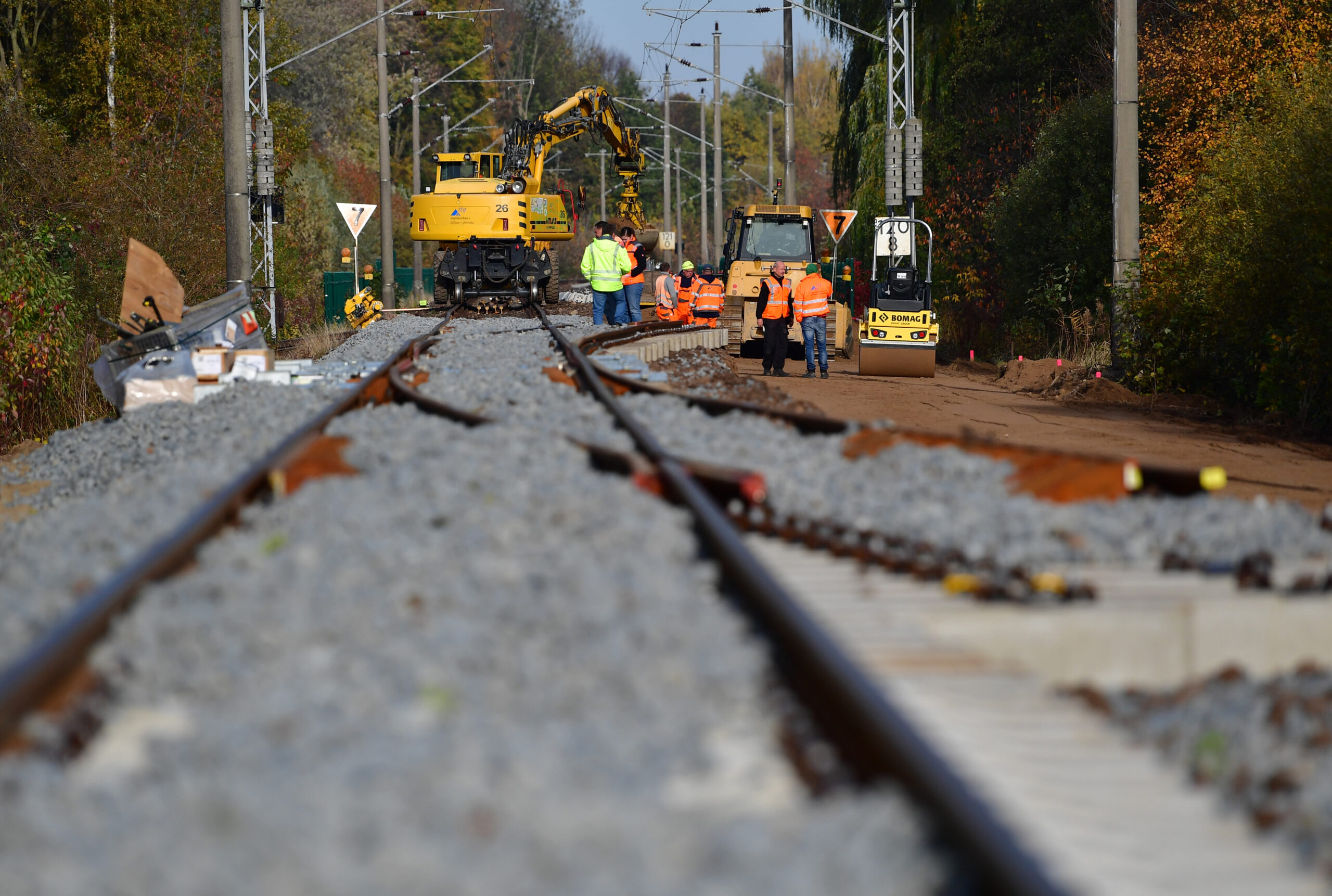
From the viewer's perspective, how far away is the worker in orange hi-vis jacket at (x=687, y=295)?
1029 inches

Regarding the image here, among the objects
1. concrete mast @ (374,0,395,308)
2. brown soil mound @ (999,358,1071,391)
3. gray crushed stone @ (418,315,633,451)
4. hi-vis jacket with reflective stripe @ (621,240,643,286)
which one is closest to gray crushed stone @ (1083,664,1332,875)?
gray crushed stone @ (418,315,633,451)

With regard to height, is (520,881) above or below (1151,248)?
below

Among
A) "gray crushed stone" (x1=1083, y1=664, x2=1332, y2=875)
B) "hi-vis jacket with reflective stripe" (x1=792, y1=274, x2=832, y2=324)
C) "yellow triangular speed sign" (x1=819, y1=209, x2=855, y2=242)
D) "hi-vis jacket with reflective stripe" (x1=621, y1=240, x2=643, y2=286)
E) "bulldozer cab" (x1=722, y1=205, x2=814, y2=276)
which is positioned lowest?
"gray crushed stone" (x1=1083, y1=664, x2=1332, y2=875)

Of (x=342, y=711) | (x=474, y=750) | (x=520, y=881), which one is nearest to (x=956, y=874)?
(x=520, y=881)

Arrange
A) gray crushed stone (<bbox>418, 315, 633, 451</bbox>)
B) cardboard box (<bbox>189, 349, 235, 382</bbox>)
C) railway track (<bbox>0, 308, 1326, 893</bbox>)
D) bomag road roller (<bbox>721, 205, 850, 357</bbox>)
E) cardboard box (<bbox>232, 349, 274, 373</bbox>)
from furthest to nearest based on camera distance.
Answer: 1. bomag road roller (<bbox>721, 205, 850, 357</bbox>)
2. cardboard box (<bbox>232, 349, 274, 373</bbox>)
3. cardboard box (<bbox>189, 349, 235, 382</bbox>)
4. gray crushed stone (<bbox>418, 315, 633, 451</bbox>)
5. railway track (<bbox>0, 308, 1326, 893</bbox>)

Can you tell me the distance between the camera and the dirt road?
12172mm

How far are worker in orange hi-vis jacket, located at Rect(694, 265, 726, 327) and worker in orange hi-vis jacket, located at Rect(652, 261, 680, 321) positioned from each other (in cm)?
112

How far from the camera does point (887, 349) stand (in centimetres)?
2294

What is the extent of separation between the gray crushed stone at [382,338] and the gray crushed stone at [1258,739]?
12.7 metres

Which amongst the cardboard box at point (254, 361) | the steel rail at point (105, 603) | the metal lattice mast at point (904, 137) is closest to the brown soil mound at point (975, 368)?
the metal lattice mast at point (904, 137)

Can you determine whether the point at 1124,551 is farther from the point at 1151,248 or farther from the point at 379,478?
the point at 1151,248

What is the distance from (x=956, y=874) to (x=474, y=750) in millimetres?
1161

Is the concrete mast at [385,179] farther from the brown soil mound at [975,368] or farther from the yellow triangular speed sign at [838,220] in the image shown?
the brown soil mound at [975,368]

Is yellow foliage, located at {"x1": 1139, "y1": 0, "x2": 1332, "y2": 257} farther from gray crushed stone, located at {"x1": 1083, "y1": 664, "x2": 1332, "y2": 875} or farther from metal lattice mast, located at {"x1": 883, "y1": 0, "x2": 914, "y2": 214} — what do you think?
gray crushed stone, located at {"x1": 1083, "y1": 664, "x2": 1332, "y2": 875}
